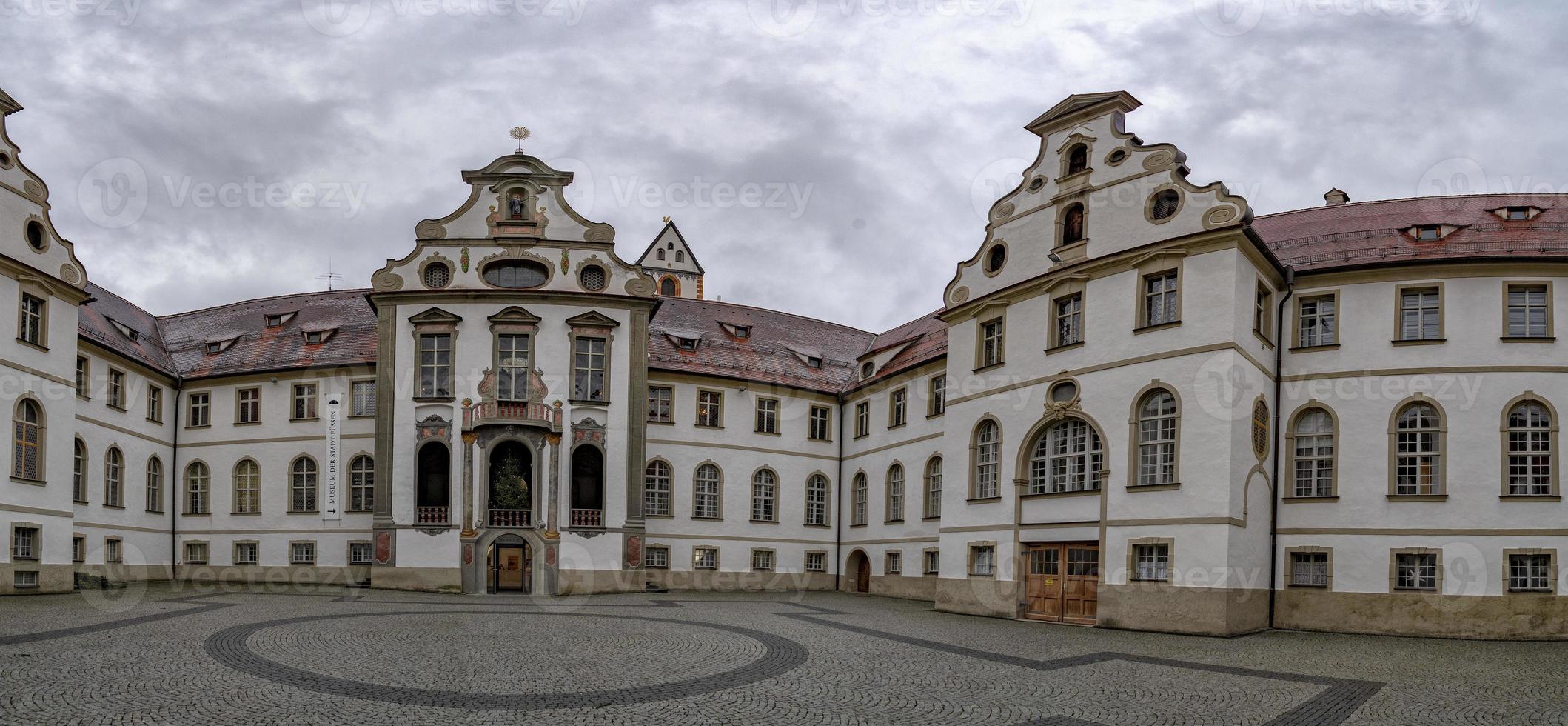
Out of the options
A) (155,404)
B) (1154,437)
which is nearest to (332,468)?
(155,404)

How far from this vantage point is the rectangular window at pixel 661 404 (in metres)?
42.7

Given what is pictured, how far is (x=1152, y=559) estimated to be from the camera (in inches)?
1022

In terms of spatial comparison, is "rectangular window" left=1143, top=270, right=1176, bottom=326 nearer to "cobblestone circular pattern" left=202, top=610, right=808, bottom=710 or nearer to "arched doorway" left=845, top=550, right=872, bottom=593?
"cobblestone circular pattern" left=202, top=610, right=808, bottom=710

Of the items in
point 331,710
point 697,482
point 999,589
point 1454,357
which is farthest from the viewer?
point 697,482

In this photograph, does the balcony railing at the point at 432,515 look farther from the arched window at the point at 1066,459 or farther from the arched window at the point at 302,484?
the arched window at the point at 1066,459

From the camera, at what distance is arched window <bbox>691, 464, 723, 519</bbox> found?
141ft

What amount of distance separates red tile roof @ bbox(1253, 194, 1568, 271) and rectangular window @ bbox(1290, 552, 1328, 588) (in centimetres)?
669

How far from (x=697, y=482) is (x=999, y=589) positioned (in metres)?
16.0

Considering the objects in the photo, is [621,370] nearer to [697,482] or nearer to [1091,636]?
[697,482]

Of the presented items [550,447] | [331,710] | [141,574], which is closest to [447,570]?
[550,447]

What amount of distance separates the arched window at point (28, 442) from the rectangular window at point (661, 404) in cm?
1870

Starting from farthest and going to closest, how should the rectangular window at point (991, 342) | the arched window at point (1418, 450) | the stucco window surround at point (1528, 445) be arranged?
the rectangular window at point (991, 342), the arched window at point (1418, 450), the stucco window surround at point (1528, 445)

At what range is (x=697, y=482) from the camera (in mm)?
42969

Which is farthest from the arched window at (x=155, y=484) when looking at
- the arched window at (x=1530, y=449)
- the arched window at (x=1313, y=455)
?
the arched window at (x=1530, y=449)
